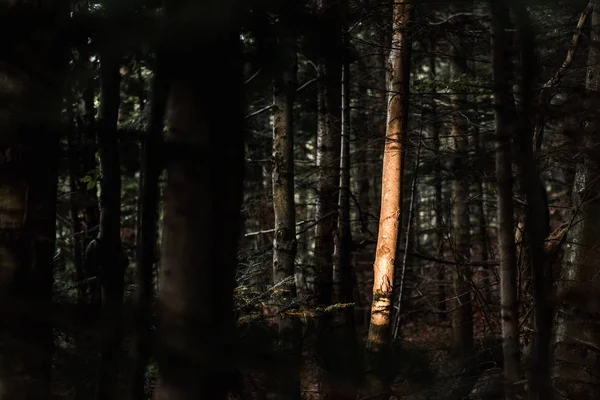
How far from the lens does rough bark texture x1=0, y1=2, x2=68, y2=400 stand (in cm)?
344

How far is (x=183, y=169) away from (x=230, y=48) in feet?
1.81

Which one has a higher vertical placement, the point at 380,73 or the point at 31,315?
the point at 380,73

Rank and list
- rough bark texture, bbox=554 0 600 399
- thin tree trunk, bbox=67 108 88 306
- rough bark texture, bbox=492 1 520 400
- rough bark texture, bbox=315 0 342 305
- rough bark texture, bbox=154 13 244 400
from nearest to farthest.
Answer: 1. rough bark texture, bbox=154 13 244 400
2. rough bark texture, bbox=492 1 520 400
3. thin tree trunk, bbox=67 108 88 306
4. rough bark texture, bbox=554 0 600 399
5. rough bark texture, bbox=315 0 342 305

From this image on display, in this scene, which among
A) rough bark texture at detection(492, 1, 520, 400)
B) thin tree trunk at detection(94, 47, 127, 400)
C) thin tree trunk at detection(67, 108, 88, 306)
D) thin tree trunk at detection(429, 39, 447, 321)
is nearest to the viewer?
thin tree trunk at detection(94, 47, 127, 400)

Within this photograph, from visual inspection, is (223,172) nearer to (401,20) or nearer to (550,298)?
(550,298)

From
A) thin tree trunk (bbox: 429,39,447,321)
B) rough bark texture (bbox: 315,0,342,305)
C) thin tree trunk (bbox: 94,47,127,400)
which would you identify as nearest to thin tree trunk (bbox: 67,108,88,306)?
thin tree trunk (bbox: 94,47,127,400)

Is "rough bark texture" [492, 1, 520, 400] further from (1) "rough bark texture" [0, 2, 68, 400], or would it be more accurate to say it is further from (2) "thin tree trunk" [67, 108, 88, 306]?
(1) "rough bark texture" [0, 2, 68, 400]

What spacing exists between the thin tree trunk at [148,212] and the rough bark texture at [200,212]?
0.05 m

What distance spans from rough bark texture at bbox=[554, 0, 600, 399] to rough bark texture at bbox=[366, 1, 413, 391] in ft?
6.52

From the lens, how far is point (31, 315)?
2.55 m

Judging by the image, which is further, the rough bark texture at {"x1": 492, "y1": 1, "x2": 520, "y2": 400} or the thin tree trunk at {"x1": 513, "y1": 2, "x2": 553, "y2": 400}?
the rough bark texture at {"x1": 492, "y1": 1, "x2": 520, "y2": 400}

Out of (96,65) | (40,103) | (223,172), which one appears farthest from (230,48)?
(96,65)

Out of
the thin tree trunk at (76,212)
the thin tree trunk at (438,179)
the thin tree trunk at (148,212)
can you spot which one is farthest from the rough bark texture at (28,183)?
the thin tree trunk at (438,179)

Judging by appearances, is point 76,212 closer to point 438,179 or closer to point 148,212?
point 438,179
